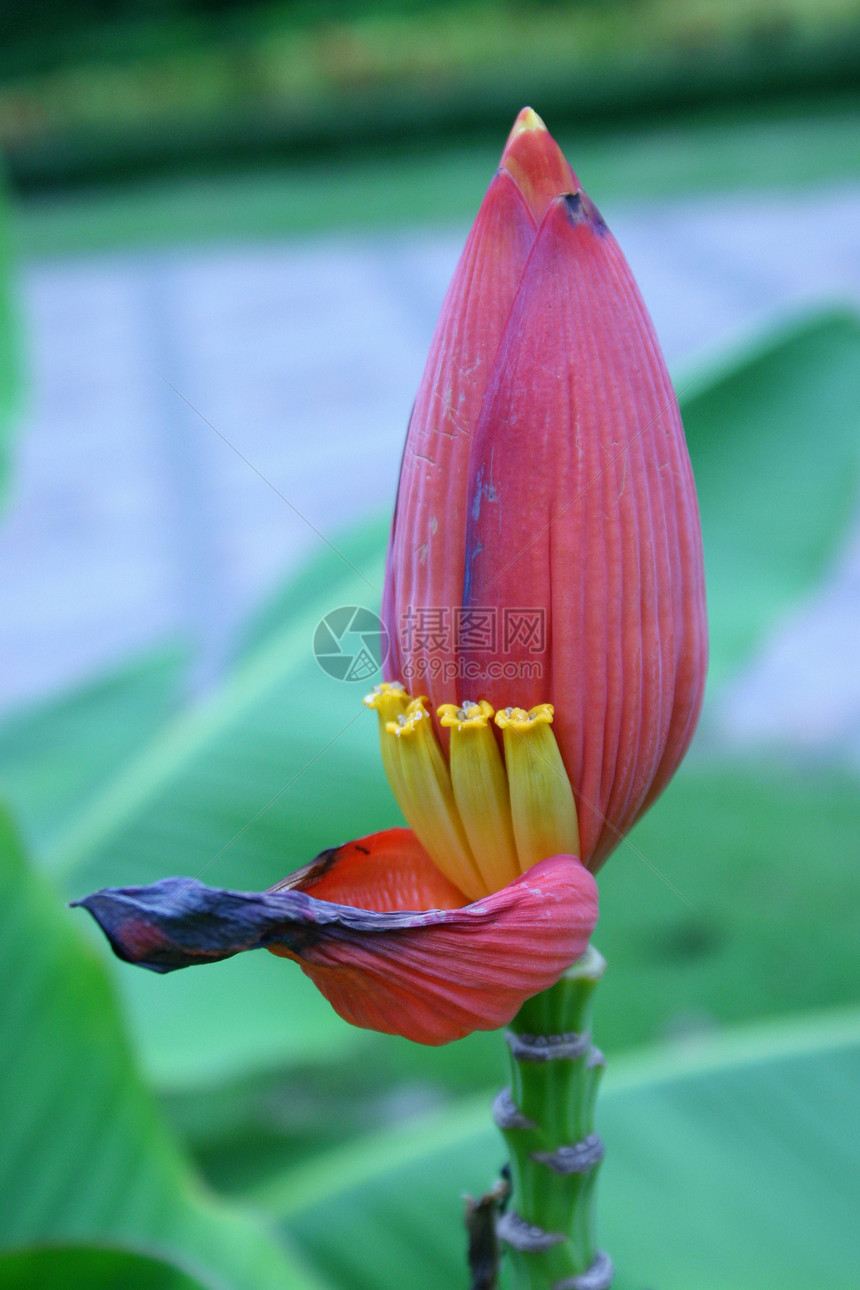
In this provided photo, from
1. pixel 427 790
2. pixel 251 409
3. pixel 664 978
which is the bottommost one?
pixel 664 978

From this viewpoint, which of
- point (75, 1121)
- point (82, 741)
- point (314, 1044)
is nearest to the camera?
point (75, 1121)

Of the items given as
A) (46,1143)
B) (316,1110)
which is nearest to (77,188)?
(316,1110)

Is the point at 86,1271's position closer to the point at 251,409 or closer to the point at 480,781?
the point at 480,781

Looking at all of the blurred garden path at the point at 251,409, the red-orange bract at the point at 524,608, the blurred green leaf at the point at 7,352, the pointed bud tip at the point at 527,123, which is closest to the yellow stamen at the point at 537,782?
the red-orange bract at the point at 524,608

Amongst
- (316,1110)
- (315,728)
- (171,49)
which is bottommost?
(316,1110)

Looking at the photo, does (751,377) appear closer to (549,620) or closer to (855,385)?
(855,385)

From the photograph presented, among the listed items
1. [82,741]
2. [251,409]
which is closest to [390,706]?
[82,741]

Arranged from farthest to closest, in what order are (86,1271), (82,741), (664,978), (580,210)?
(664,978) → (82,741) → (86,1271) → (580,210)
